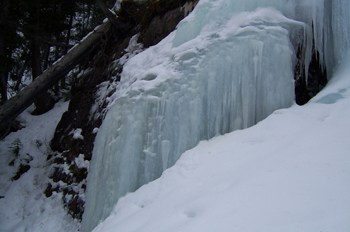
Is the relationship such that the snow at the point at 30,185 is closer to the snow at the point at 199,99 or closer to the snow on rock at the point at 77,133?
the snow on rock at the point at 77,133

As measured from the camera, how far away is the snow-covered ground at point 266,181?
1.33 metres

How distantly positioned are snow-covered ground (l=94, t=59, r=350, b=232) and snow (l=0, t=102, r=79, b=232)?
2764 mm

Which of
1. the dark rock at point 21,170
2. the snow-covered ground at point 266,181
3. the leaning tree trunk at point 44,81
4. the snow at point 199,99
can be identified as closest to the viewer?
the snow-covered ground at point 266,181

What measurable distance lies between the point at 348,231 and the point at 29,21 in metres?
9.13

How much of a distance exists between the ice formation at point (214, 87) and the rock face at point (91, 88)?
154 cm

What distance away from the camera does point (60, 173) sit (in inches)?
216

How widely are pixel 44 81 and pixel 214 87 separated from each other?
495 cm

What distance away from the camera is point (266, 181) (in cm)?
167

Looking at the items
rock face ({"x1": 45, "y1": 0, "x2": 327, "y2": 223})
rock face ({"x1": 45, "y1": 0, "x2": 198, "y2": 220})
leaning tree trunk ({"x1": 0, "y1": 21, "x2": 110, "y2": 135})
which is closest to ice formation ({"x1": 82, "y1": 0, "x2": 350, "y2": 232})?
rock face ({"x1": 45, "y1": 0, "x2": 327, "y2": 223})

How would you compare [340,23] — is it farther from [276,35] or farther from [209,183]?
[209,183]

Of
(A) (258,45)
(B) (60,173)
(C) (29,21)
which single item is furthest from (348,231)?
(C) (29,21)

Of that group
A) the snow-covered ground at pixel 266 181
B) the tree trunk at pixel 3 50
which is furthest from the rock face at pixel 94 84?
the tree trunk at pixel 3 50

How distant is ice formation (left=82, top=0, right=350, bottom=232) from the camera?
2912 mm

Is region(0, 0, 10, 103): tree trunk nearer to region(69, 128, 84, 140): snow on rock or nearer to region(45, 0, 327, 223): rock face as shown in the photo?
region(45, 0, 327, 223): rock face
